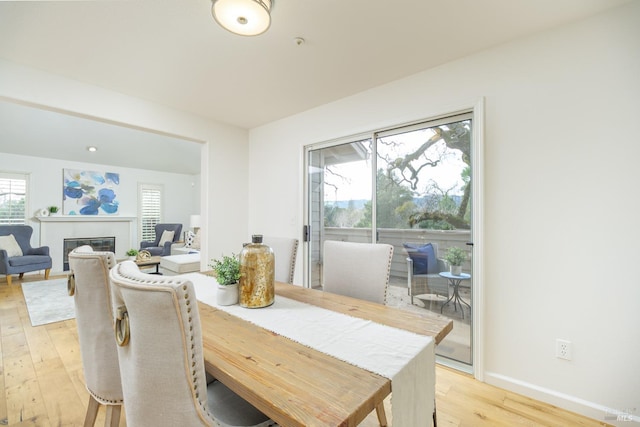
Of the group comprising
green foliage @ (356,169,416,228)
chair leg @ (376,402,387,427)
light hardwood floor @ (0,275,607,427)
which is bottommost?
light hardwood floor @ (0,275,607,427)

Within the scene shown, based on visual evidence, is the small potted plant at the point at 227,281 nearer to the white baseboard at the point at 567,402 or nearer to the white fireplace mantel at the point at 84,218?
the white baseboard at the point at 567,402

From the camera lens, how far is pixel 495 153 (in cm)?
203

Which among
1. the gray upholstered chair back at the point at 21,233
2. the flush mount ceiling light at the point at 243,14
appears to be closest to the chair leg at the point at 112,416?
the flush mount ceiling light at the point at 243,14

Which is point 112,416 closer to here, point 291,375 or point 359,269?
point 291,375

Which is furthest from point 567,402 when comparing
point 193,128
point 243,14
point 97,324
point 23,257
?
point 23,257

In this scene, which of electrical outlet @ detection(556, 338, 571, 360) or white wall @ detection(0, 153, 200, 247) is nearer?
electrical outlet @ detection(556, 338, 571, 360)

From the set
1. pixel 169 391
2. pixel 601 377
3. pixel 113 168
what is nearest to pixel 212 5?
pixel 169 391

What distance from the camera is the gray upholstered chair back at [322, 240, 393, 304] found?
1688 mm

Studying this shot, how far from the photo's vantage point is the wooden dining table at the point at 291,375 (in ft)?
2.21

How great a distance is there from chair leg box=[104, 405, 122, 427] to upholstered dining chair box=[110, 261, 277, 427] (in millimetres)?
631

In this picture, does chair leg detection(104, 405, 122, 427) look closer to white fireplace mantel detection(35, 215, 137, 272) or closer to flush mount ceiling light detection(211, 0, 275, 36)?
flush mount ceiling light detection(211, 0, 275, 36)

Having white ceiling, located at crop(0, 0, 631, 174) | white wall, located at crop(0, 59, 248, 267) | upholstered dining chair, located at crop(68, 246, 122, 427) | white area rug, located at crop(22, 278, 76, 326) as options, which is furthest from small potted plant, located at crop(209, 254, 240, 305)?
white area rug, located at crop(22, 278, 76, 326)

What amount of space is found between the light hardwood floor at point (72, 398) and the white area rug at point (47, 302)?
547 millimetres

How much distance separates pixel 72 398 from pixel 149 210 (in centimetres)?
599
